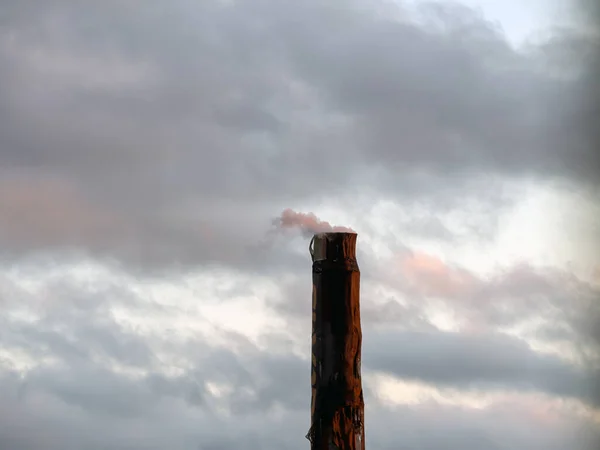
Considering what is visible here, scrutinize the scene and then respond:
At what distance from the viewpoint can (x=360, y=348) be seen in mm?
11461

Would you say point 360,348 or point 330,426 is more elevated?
point 360,348

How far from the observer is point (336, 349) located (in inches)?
445

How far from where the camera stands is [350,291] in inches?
451

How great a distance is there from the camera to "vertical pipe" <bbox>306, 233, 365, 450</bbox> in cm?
1127

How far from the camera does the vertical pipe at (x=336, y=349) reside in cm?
1127

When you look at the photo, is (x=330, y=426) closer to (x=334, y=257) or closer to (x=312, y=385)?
(x=312, y=385)

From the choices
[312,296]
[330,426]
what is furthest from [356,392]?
[312,296]

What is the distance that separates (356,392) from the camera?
1133cm

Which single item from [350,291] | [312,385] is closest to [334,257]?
[350,291]

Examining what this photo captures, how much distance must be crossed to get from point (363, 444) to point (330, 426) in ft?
1.43

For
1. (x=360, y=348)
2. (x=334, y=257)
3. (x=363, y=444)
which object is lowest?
(x=363, y=444)

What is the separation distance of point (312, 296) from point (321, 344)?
1.87ft

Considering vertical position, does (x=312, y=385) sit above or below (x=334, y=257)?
below

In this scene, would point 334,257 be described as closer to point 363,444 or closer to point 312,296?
point 312,296
